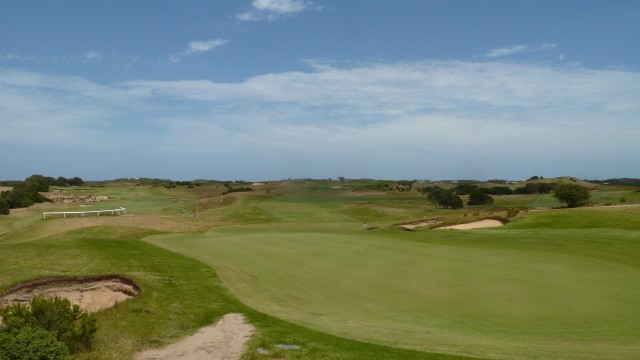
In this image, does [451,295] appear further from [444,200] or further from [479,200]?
[479,200]

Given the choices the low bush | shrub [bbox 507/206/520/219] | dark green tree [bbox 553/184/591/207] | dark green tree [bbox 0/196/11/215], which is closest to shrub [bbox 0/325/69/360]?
the low bush

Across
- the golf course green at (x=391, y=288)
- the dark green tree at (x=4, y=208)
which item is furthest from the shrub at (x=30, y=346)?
the dark green tree at (x=4, y=208)

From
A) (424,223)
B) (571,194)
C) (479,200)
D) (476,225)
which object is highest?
(571,194)

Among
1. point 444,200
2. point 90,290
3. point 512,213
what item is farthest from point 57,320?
point 444,200

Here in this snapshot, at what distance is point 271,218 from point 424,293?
147 ft

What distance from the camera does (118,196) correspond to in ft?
299

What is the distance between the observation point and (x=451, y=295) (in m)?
17.4

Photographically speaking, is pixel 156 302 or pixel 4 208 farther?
pixel 4 208

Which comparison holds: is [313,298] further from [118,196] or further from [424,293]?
[118,196]

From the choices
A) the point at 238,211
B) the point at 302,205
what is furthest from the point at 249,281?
the point at 302,205

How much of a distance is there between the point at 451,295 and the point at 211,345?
29.0 feet

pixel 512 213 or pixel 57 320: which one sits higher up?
pixel 512 213

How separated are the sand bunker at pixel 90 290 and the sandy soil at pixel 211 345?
5.44 m

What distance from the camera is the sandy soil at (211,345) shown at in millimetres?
11898
